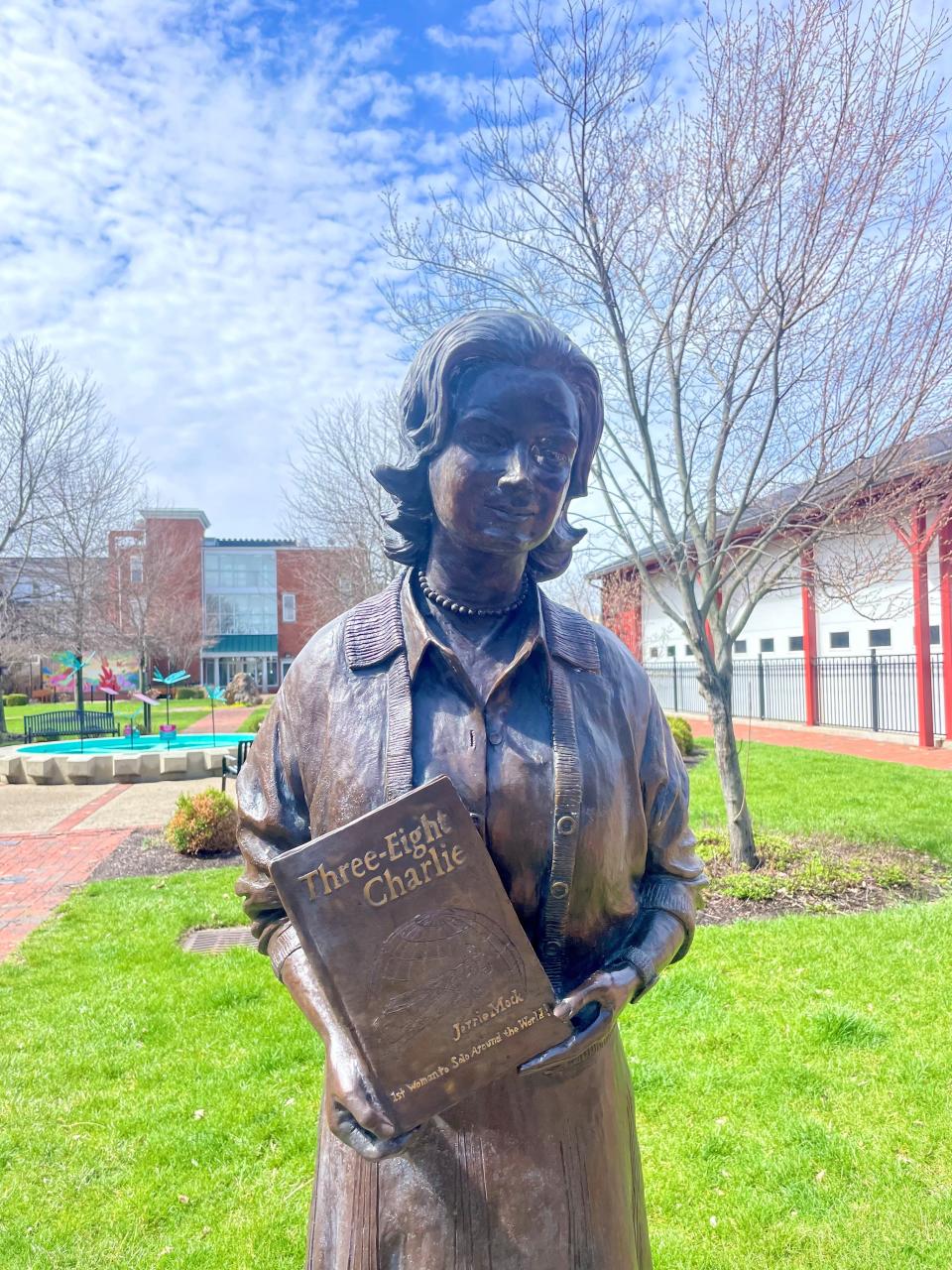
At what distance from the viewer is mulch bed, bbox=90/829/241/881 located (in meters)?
8.80

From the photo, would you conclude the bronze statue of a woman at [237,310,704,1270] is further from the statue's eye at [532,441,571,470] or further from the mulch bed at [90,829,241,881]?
the mulch bed at [90,829,241,881]

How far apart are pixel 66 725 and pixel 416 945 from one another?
24.6 metres

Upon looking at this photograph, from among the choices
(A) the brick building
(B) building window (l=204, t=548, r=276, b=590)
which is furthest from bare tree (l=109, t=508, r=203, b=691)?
(B) building window (l=204, t=548, r=276, b=590)

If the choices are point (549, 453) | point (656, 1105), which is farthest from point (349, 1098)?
point (656, 1105)

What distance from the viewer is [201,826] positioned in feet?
31.0

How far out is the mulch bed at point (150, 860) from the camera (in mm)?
8805

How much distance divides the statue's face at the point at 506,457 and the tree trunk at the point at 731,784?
6.50 metres

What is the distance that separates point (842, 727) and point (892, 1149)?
1782 centimetres

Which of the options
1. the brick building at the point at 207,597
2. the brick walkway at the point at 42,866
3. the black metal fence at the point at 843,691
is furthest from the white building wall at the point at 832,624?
the brick building at the point at 207,597

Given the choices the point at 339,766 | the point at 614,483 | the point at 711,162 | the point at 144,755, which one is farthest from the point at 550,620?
the point at 144,755

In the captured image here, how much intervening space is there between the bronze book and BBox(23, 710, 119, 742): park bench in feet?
74.8

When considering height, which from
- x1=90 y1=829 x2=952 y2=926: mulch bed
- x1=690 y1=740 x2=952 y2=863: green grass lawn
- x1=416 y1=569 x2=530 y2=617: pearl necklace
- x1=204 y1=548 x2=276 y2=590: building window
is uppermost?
x1=204 y1=548 x2=276 y2=590: building window

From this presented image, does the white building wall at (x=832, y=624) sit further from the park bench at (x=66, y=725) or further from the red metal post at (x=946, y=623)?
the park bench at (x=66, y=725)

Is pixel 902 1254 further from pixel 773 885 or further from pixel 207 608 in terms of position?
pixel 207 608
